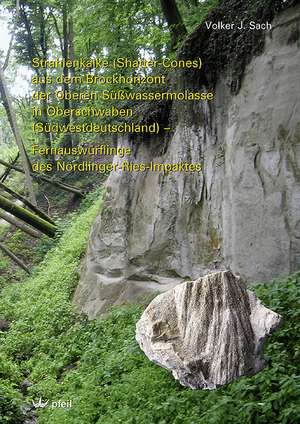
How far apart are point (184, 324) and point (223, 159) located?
3.87 meters

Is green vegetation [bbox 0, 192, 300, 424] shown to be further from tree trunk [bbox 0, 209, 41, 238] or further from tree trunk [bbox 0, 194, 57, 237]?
tree trunk [bbox 0, 209, 41, 238]

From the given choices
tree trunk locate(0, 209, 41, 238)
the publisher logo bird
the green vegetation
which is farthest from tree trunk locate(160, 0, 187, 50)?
the publisher logo bird

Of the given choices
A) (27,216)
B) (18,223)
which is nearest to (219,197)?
(27,216)

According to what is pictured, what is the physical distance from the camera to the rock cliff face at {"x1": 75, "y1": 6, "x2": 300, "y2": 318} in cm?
704

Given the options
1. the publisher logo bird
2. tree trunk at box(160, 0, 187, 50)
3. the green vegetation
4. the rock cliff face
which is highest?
tree trunk at box(160, 0, 187, 50)

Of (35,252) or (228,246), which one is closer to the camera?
(228,246)

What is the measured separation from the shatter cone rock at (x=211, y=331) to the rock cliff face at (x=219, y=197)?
2.38 metres

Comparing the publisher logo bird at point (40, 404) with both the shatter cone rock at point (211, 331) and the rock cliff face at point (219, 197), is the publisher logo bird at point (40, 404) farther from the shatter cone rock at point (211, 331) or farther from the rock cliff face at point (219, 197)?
the shatter cone rock at point (211, 331)

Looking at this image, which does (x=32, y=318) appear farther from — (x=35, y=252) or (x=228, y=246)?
(x=35, y=252)

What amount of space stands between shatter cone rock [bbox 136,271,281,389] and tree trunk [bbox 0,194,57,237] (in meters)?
8.33

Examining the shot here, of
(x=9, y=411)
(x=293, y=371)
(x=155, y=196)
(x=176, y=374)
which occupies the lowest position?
(x=9, y=411)

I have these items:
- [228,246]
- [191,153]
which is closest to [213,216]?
[228,246]

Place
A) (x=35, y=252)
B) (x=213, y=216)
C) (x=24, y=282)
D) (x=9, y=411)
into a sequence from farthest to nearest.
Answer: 1. (x=35, y=252)
2. (x=24, y=282)
3. (x=213, y=216)
4. (x=9, y=411)

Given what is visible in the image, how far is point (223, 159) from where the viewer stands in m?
8.12
